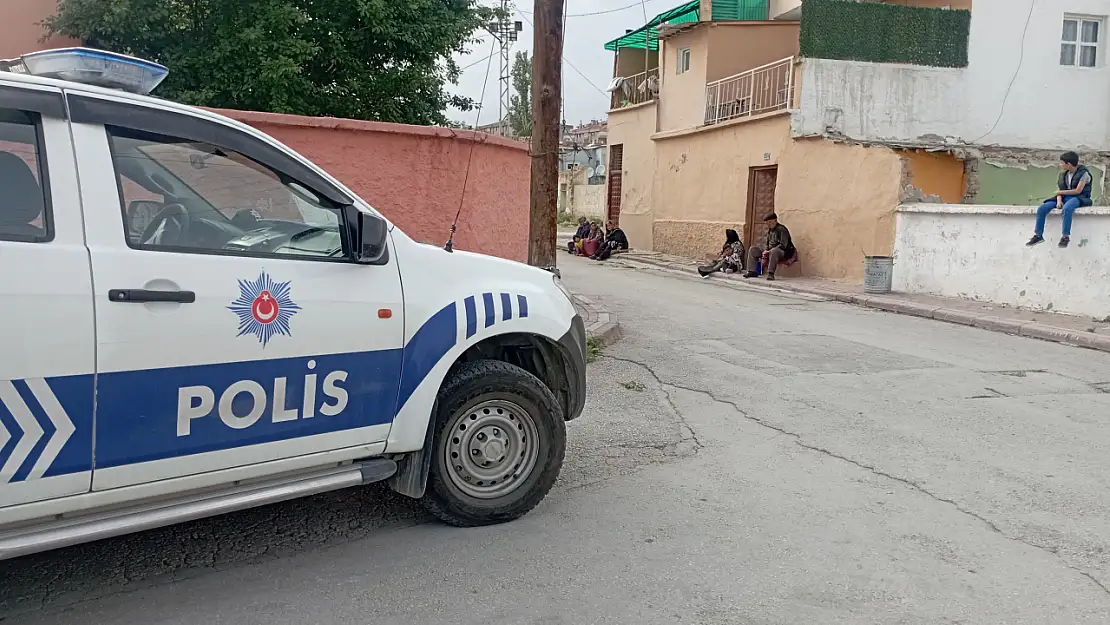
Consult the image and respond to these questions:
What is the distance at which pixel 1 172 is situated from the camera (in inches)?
113

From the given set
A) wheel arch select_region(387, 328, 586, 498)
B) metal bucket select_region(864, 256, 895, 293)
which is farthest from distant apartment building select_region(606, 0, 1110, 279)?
wheel arch select_region(387, 328, 586, 498)

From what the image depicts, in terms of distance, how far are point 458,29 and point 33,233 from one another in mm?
10061

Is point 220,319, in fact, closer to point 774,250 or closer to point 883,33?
point 774,250

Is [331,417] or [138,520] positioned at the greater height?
[331,417]

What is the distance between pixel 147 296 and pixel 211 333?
0.85ft

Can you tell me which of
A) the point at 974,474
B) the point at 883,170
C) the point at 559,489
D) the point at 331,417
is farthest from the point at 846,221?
the point at 331,417

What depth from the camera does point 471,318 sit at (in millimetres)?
3920

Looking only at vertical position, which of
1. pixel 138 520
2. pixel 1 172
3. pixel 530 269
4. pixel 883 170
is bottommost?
pixel 138 520

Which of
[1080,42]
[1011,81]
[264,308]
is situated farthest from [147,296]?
[1080,42]

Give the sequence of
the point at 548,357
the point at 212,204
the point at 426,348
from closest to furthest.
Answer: the point at 212,204 < the point at 426,348 < the point at 548,357

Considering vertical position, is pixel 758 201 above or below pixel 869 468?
above

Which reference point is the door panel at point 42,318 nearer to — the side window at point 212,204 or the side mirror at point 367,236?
the side window at point 212,204

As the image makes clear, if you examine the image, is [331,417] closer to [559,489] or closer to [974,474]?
[559,489]

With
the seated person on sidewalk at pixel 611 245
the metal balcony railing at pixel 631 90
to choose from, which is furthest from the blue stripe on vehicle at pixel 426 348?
the metal balcony railing at pixel 631 90
